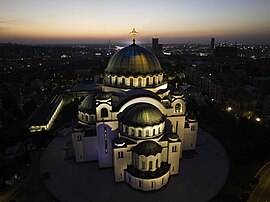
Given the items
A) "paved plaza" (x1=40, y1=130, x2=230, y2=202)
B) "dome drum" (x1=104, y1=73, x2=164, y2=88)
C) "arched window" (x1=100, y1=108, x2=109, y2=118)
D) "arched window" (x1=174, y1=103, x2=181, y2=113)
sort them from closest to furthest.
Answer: "paved plaza" (x1=40, y1=130, x2=230, y2=202) < "arched window" (x1=100, y1=108, x2=109, y2=118) < "dome drum" (x1=104, y1=73, x2=164, y2=88) < "arched window" (x1=174, y1=103, x2=181, y2=113)

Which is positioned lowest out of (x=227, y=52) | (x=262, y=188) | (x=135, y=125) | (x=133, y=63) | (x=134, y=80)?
(x=262, y=188)

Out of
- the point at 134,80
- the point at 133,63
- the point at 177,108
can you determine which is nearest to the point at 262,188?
the point at 177,108

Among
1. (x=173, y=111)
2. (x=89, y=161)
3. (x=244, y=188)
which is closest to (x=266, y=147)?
(x=244, y=188)

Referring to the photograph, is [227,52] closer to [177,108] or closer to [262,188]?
[177,108]

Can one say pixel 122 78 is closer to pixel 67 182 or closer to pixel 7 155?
pixel 67 182

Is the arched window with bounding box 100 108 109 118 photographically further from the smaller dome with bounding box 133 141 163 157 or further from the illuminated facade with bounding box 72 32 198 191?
the smaller dome with bounding box 133 141 163 157

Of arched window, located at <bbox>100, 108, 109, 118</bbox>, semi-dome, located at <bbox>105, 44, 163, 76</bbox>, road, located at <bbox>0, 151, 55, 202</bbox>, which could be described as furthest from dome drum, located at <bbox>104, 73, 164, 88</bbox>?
road, located at <bbox>0, 151, 55, 202</bbox>
